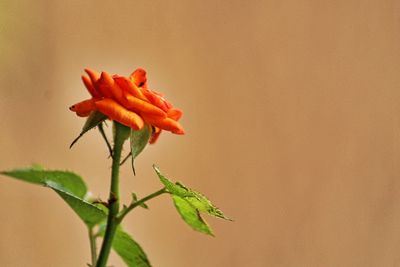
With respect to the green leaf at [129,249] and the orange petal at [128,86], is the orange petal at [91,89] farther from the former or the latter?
the green leaf at [129,249]

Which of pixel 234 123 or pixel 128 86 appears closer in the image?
pixel 128 86

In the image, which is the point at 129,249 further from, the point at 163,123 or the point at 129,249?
the point at 163,123

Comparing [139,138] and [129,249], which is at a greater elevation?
[139,138]

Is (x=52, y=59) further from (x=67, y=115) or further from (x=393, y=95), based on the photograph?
(x=393, y=95)

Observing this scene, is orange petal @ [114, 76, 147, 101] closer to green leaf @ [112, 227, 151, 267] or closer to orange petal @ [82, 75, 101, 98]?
orange petal @ [82, 75, 101, 98]

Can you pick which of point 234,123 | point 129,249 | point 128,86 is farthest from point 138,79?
point 234,123

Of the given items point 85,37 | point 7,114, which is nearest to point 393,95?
point 85,37

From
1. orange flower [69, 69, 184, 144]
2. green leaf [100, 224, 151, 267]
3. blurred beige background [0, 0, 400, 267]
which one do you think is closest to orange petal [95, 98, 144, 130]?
orange flower [69, 69, 184, 144]

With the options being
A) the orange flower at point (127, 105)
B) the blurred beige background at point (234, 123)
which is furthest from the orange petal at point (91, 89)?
the blurred beige background at point (234, 123)
